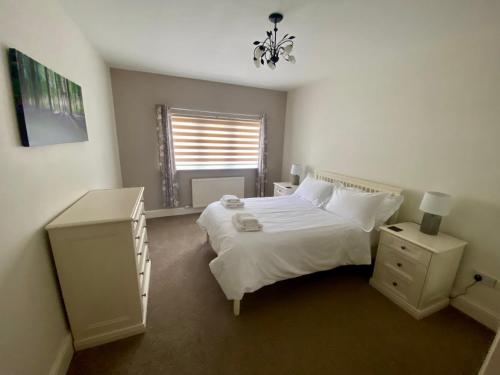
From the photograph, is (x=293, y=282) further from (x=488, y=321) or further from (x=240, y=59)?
(x=240, y=59)

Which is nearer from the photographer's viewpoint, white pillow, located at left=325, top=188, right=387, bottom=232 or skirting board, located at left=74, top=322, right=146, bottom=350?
skirting board, located at left=74, top=322, right=146, bottom=350

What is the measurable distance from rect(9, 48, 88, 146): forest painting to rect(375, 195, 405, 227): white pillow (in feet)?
9.53

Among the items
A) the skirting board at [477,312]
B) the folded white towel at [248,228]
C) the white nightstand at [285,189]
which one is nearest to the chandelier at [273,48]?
the folded white towel at [248,228]

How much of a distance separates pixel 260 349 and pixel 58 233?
1.55 m

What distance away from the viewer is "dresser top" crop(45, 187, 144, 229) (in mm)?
1319

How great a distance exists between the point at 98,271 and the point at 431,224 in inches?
110

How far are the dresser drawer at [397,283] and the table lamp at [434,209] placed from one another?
1.61 ft

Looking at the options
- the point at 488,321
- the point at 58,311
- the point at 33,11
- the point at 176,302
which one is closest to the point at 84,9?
the point at 33,11

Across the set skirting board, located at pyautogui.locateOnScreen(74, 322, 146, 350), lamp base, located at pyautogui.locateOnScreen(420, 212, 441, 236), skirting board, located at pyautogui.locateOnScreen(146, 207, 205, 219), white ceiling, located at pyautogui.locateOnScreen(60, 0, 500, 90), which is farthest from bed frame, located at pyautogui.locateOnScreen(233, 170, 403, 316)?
skirting board, located at pyautogui.locateOnScreen(146, 207, 205, 219)

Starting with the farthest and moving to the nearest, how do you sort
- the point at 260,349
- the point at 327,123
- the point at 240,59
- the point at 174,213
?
the point at 174,213 < the point at 327,123 < the point at 240,59 < the point at 260,349

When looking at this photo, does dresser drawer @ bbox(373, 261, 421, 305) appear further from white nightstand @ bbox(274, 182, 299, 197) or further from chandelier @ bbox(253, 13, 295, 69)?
chandelier @ bbox(253, 13, 295, 69)

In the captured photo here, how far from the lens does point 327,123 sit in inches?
135

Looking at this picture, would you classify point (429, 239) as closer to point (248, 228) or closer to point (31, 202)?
point (248, 228)

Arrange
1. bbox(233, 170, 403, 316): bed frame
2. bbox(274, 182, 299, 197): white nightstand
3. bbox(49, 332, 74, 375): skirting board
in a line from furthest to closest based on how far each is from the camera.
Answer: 1. bbox(274, 182, 299, 197): white nightstand
2. bbox(233, 170, 403, 316): bed frame
3. bbox(49, 332, 74, 375): skirting board
